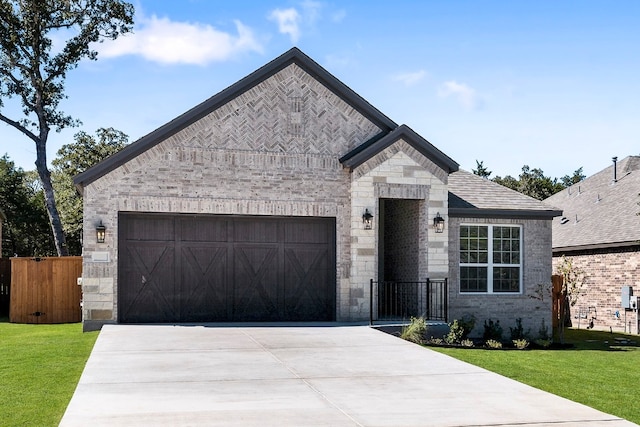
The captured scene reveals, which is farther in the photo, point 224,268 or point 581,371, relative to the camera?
point 224,268

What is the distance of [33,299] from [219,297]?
255 inches

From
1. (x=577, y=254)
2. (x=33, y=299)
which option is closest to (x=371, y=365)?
(x=33, y=299)

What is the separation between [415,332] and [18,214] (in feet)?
125

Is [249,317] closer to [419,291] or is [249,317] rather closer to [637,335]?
[419,291]

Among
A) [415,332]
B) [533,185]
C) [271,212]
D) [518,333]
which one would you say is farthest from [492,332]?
[533,185]

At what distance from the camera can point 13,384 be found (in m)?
10.1

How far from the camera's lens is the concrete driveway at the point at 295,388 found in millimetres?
7949

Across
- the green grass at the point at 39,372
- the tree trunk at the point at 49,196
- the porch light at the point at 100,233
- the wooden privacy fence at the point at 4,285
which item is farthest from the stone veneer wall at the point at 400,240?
the tree trunk at the point at 49,196

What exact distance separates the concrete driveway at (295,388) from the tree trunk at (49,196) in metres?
18.1

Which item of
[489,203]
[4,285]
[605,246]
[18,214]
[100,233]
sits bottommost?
[4,285]

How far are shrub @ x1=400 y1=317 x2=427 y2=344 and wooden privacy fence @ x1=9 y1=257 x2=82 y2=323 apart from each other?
9944 mm

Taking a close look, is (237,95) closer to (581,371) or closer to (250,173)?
(250,173)

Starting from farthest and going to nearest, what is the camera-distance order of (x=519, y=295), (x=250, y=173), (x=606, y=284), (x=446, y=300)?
(x=606, y=284) < (x=519, y=295) < (x=250, y=173) < (x=446, y=300)

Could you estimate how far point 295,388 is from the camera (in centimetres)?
954
